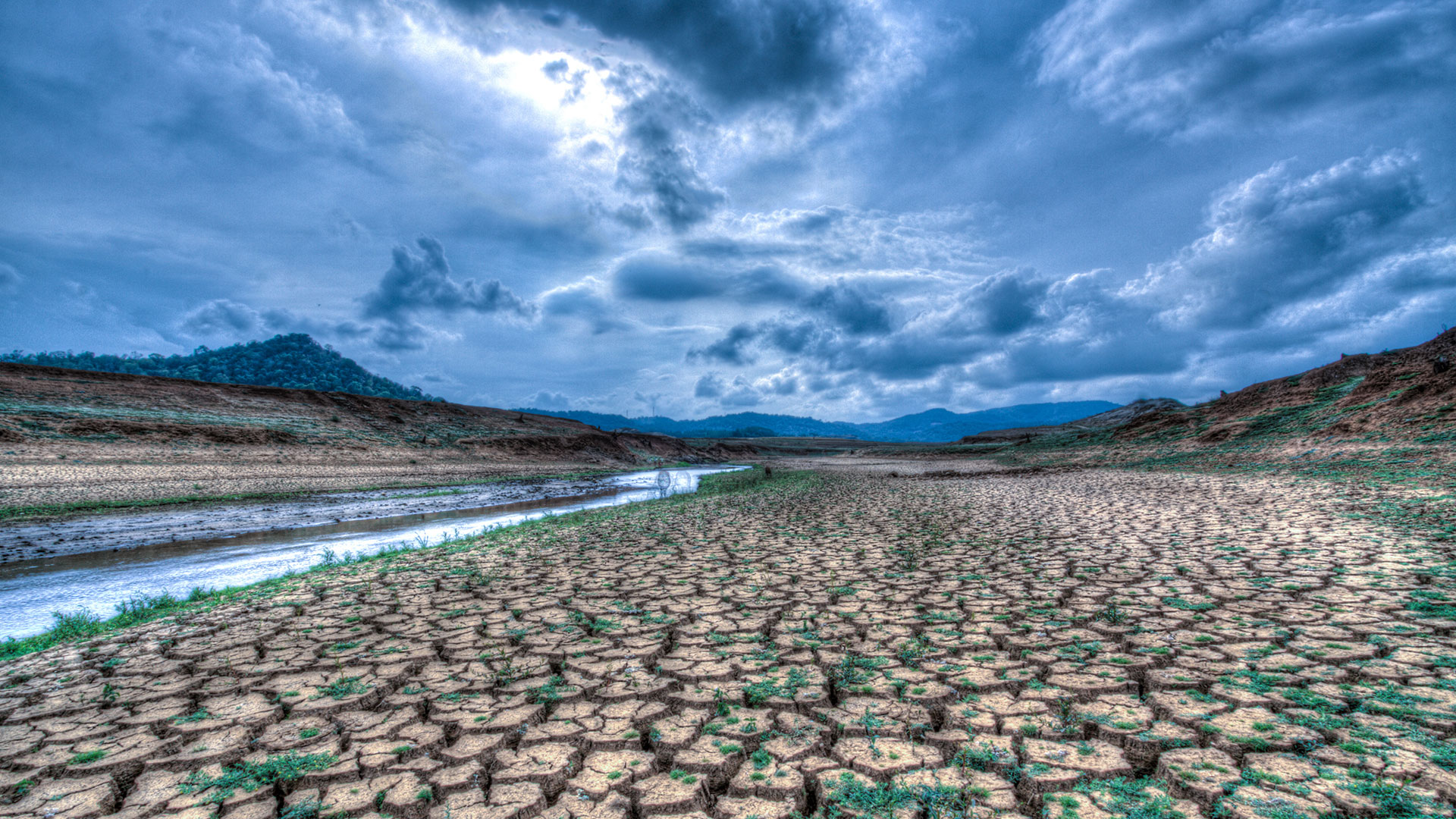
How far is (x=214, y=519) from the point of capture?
489 inches

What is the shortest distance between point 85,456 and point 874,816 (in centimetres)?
2784

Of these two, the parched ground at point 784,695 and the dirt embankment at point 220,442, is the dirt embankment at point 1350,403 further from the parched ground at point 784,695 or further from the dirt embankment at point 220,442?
the dirt embankment at point 220,442

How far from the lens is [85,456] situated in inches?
722

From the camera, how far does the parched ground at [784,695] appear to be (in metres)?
2.24

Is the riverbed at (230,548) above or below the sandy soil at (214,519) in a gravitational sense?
below

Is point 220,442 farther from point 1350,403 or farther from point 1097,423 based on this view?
point 1097,423

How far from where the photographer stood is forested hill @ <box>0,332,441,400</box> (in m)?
60.1

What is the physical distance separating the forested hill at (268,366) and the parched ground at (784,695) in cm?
5832

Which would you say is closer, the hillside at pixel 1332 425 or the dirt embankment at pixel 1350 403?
the hillside at pixel 1332 425

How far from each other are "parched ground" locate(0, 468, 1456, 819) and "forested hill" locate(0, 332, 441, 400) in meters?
58.3

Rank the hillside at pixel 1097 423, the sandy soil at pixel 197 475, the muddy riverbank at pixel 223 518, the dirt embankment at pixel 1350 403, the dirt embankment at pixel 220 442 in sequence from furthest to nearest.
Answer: the hillside at pixel 1097 423 → the dirt embankment at pixel 220 442 → the dirt embankment at pixel 1350 403 → the sandy soil at pixel 197 475 → the muddy riverbank at pixel 223 518

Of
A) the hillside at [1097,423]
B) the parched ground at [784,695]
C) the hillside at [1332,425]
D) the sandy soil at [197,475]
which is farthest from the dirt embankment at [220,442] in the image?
the hillside at [1097,423]

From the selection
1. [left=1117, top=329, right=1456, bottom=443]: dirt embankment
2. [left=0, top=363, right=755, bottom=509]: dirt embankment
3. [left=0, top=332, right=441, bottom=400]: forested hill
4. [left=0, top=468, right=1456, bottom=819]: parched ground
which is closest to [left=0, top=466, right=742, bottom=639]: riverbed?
[left=0, top=468, right=1456, bottom=819]: parched ground

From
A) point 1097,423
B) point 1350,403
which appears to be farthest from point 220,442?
point 1097,423
